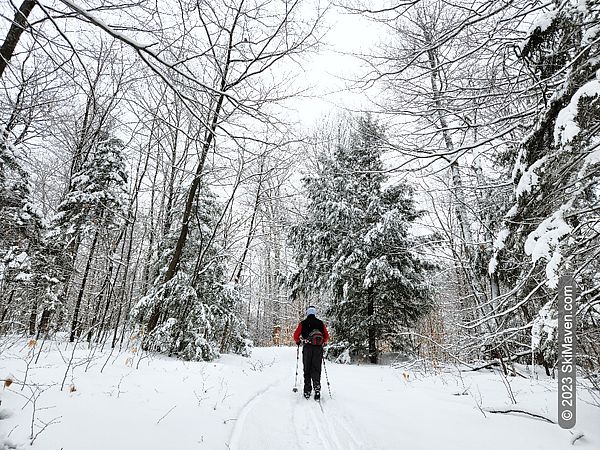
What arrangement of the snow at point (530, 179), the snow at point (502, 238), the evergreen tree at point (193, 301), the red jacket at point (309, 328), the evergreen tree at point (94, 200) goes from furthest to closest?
the evergreen tree at point (94, 200), the evergreen tree at point (193, 301), the red jacket at point (309, 328), the snow at point (502, 238), the snow at point (530, 179)

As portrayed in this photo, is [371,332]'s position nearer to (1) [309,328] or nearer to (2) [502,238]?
(1) [309,328]

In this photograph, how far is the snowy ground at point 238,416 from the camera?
3.14 m

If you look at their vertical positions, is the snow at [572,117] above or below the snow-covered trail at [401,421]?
above

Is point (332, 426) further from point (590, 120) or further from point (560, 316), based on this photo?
point (590, 120)

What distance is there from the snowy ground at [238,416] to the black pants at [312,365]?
14.4 inches

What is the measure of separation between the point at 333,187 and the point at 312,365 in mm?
9368

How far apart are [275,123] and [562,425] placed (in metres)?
4.58

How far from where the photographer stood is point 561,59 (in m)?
3.67

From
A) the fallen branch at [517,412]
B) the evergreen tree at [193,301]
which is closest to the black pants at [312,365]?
the fallen branch at [517,412]

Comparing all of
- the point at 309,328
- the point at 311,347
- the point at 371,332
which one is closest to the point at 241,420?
the point at 311,347

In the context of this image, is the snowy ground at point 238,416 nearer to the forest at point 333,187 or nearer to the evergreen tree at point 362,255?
the forest at point 333,187

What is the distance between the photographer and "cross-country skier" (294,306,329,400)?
625cm

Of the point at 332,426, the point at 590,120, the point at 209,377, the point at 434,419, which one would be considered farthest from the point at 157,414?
the point at 590,120

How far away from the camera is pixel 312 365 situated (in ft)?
21.3
